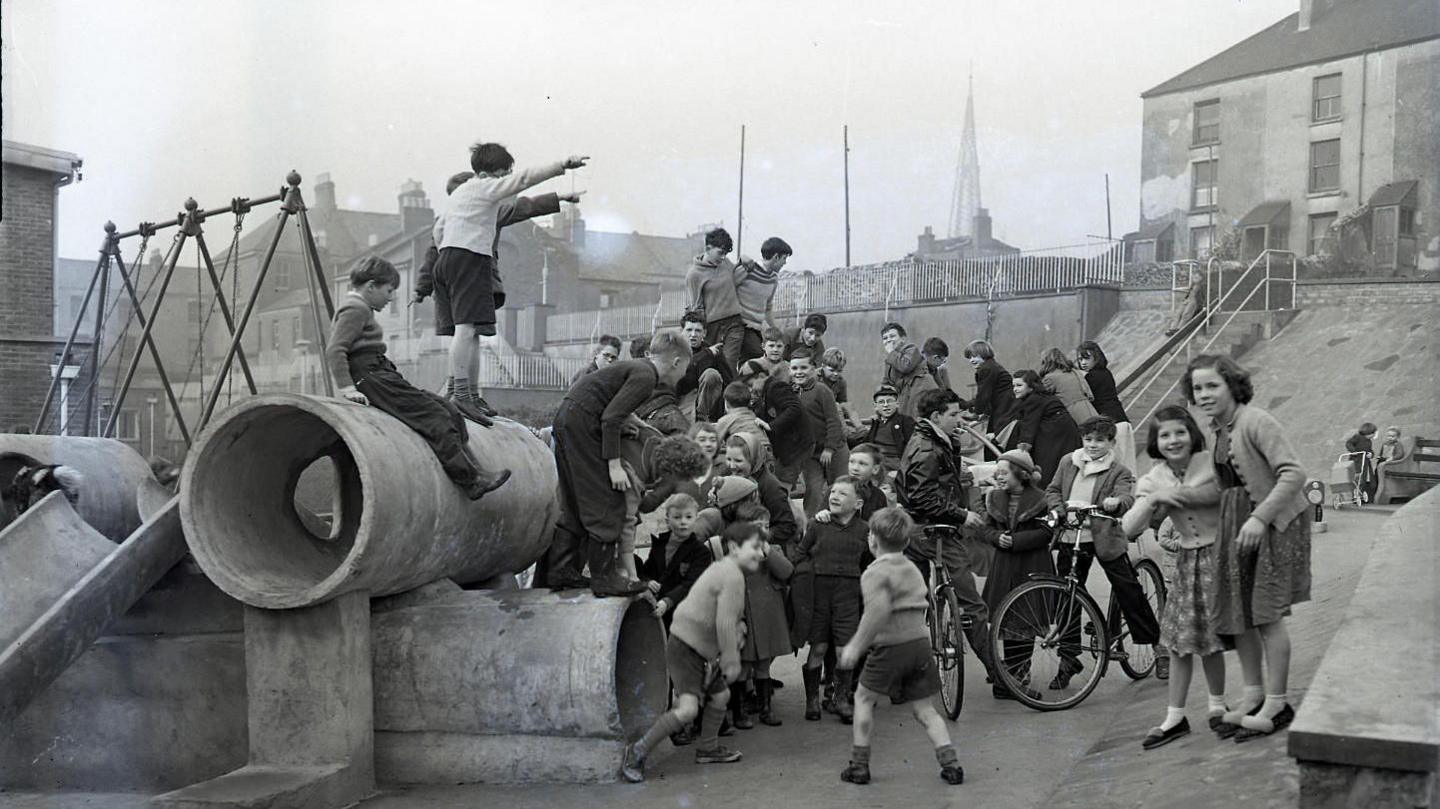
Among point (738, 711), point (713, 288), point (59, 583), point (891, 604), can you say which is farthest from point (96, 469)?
point (891, 604)

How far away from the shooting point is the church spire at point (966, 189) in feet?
106

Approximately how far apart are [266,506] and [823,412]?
4.02 meters

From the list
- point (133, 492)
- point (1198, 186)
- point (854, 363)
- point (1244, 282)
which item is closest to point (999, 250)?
point (1198, 186)

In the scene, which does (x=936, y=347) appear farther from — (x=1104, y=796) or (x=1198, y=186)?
(x=1198, y=186)

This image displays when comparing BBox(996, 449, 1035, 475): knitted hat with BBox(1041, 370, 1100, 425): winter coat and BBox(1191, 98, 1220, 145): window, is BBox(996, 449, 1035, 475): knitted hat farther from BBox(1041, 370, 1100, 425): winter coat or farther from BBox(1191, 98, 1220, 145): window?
BBox(1191, 98, 1220, 145): window

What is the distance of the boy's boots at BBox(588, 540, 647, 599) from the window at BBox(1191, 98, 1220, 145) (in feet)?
109

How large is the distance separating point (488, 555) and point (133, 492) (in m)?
3.88

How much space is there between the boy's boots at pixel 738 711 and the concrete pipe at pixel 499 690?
31.9 inches

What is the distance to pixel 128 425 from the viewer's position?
1008 inches

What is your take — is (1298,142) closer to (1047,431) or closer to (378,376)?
(1047,431)

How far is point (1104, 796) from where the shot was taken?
17.2 feet

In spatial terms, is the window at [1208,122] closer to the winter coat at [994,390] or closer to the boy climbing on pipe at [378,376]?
the winter coat at [994,390]

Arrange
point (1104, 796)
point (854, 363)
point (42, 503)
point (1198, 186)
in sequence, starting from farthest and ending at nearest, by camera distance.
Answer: point (1198, 186), point (854, 363), point (42, 503), point (1104, 796)

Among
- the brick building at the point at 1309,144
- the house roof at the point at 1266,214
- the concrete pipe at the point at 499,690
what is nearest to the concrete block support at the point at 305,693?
the concrete pipe at the point at 499,690
